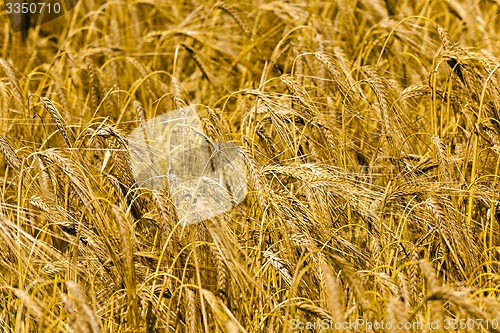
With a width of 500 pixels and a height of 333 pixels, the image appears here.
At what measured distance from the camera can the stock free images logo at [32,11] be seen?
374 centimetres

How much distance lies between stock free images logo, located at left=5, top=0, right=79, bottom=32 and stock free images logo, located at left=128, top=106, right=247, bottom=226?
173 centimetres

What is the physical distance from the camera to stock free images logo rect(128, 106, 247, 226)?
1.79 metres

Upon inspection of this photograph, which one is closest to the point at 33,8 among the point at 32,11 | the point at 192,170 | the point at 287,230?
the point at 32,11

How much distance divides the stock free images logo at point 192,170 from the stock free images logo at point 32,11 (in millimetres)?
1729

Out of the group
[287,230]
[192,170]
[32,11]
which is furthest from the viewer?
[32,11]

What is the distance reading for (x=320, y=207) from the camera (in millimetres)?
1909

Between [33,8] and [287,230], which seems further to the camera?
[33,8]

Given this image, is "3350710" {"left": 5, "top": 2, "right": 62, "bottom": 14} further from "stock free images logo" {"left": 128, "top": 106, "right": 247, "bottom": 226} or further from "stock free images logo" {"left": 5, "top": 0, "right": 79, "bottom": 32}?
"stock free images logo" {"left": 128, "top": 106, "right": 247, "bottom": 226}

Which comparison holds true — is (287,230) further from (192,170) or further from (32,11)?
(32,11)

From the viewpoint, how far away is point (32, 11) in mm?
3924

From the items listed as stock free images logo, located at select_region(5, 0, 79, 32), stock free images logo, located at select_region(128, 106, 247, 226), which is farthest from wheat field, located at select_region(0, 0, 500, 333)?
stock free images logo, located at select_region(5, 0, 79, 32)

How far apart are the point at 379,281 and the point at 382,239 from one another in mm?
275

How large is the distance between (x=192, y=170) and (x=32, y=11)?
219 cm

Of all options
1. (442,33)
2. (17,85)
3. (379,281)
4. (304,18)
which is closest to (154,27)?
(304,18)
